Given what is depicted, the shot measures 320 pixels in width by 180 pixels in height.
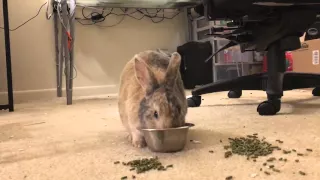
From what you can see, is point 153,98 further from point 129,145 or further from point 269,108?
point 269,108

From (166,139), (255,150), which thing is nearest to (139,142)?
(166,139)

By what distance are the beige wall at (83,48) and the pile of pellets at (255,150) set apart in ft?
8.14

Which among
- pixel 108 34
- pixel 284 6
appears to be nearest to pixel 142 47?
pixel 108 34

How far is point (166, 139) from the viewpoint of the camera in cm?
105

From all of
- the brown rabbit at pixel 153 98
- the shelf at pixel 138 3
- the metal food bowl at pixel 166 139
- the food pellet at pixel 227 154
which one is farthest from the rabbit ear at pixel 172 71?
the shelf at pixel 138 3

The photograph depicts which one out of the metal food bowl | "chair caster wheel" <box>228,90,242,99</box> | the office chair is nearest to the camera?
the metal food bowl

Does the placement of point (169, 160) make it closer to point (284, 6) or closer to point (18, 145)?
point (18, 145)

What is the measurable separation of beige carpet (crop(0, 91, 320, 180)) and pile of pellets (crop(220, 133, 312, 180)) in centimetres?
2

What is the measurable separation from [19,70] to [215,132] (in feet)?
7.89

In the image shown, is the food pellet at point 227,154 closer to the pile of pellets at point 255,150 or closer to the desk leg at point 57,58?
the pile of pellets at point 255,150

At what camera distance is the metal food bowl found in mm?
1030

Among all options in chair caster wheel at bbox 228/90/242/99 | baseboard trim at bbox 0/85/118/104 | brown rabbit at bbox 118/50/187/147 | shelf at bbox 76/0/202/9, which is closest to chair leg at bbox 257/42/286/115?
brown rabbit at bbox 118/50/187/147

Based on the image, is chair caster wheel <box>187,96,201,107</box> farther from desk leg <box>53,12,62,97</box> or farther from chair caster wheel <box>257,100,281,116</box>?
desk leg <box>53,12,62,97</box>

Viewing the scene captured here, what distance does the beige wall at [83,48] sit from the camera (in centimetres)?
320
